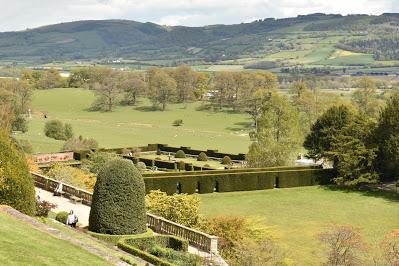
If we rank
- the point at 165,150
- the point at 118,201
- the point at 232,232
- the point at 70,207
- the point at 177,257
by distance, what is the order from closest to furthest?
the point at 177,257
the point at 118,201
the point at 232,232
the point at 70,207
the point at 165,150

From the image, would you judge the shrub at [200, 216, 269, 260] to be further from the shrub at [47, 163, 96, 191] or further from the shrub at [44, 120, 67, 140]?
the shrub at [44, 120, 67, 140]

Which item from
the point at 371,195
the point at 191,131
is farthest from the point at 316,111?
the point at 371,195

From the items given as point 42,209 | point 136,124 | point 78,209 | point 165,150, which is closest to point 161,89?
point 136,124

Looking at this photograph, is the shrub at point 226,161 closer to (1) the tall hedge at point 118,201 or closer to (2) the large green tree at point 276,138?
(2) the large green tree at point 276,138

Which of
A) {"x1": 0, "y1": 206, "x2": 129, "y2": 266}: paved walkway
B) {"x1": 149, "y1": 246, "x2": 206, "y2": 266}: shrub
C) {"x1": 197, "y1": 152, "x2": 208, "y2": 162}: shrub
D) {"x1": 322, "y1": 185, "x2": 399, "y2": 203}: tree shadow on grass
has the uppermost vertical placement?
{"x1": 0, "y1": 206, "x2": 129, "y2": 266}: paved walkway

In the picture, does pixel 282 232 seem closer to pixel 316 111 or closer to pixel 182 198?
pixel 182 198

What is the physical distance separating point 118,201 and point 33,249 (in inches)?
280

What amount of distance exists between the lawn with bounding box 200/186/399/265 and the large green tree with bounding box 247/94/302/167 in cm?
A: 610

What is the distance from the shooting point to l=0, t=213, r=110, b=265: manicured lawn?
47.0 feet

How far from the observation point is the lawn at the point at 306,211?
33.5 metres

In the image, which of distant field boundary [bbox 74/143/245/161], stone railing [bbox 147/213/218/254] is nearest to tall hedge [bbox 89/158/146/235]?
stone railing [bbox 147/213/218/254]

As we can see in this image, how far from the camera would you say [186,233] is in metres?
24.5

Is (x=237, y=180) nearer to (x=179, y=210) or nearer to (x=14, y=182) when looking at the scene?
(x=179, y=210)

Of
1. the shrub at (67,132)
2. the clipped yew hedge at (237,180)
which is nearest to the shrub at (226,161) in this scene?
the clipped yew hedge at (237,180)
